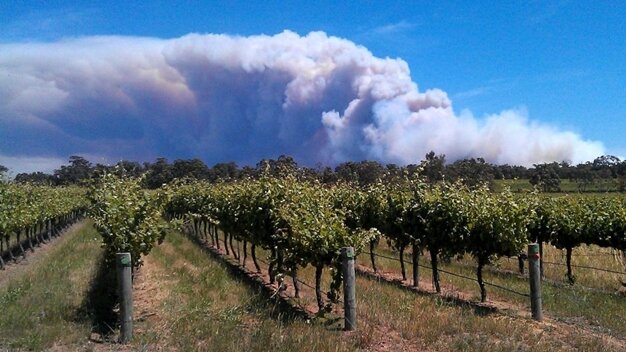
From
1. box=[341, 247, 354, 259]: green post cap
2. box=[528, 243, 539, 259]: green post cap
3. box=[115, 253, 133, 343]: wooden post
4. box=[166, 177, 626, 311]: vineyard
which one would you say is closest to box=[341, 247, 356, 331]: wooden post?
box=[341, 247, 354, 259]: green post cap

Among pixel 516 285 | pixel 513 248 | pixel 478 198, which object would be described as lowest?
pixel 516 285

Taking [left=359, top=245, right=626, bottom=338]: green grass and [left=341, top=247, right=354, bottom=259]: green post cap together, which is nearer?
[left=341, top=247, right=354, bottom=259]: green post cap

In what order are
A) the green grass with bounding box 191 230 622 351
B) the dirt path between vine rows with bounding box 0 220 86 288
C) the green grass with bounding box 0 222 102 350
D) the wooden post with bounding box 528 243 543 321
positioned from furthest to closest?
1. the dirt path between vine rows with bounding box 0 220 86 288
2. the wooden post with bounding box 528 243 543 321
3. the green grass with bounding box 0 222 102 350
4. the green grass with bounding box 191 230 622 351

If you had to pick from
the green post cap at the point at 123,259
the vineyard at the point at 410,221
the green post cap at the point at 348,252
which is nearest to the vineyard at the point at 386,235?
the vineyard at the point at 410,221

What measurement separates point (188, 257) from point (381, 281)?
770cm

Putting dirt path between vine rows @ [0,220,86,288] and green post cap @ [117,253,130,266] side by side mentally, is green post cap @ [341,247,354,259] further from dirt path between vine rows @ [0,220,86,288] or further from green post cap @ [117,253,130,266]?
dirt path between vine rows @ [0,220,86,288]

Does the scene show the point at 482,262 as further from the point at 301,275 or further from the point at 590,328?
the point at 301,275

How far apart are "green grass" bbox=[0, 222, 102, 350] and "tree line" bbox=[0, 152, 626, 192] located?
2.43 meters

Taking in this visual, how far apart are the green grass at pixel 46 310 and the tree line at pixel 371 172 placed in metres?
2.43

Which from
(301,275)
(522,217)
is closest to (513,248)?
(522,217)

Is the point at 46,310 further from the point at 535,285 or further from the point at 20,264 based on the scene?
the point at 20,264

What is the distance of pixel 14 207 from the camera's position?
1952 centimetres

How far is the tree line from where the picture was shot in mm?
14311

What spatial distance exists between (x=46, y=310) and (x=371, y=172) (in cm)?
2454
